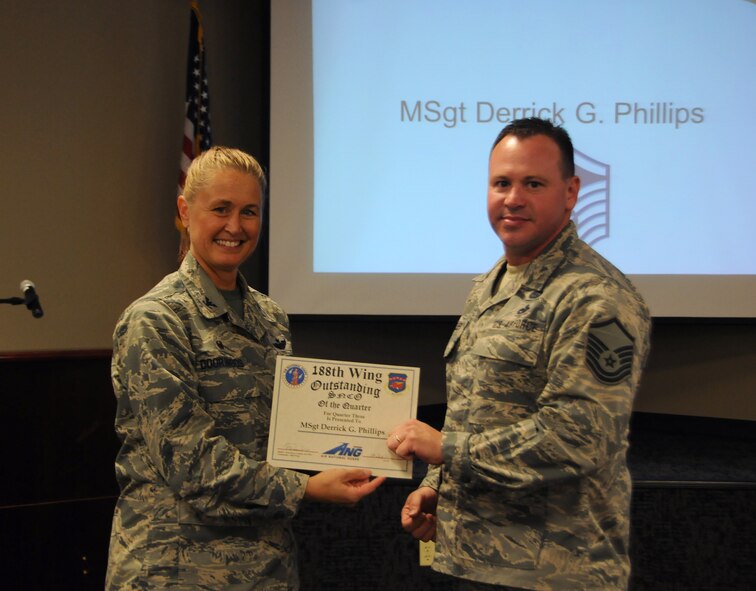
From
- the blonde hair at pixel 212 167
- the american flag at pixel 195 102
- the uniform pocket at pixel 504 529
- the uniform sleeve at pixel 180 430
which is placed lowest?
the uniform pocket at pixel 504 529

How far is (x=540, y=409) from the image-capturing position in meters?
1.67

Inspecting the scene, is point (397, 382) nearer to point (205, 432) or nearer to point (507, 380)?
point (507, 380)

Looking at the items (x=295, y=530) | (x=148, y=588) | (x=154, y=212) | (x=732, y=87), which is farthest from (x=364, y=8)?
(x=148, y=588)

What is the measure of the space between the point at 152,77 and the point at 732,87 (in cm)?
284

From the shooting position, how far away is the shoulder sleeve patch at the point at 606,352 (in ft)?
5.35

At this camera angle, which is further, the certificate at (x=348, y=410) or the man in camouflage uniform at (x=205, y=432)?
the certificate at (x=348, y=410)

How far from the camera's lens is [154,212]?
14.3 feet

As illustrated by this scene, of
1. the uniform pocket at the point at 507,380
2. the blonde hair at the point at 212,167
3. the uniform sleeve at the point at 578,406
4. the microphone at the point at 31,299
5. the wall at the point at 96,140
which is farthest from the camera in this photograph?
the wall at the point at 96,140

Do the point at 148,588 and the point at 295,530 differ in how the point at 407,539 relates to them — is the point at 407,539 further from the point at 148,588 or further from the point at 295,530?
the point at 148,588

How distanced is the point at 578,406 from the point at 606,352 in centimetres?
12

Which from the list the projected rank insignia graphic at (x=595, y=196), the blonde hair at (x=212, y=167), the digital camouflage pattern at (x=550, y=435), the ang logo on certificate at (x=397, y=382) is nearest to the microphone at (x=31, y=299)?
the blonde hair at (x=212, y=167)

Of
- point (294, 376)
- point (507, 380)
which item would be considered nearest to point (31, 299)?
point (294, 376)

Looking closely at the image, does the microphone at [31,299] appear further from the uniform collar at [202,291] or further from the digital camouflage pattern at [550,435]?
the digital camouflage pattern at [550,435]

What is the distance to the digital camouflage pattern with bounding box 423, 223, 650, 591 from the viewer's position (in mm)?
1632
